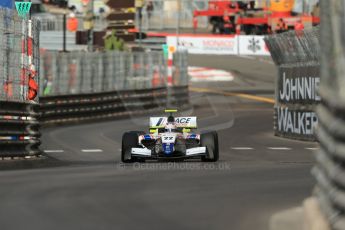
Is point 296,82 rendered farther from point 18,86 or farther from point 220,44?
point 220,44

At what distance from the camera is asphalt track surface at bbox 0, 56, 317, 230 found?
912 cm

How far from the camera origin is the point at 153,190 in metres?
11.9

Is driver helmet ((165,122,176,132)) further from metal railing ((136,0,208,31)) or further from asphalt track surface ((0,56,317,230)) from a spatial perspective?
metal railing ((136,0,208,31))

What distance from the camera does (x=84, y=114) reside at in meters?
32.6

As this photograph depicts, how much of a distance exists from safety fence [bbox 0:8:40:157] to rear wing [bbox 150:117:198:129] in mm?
2121

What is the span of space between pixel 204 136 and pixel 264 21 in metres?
46.6

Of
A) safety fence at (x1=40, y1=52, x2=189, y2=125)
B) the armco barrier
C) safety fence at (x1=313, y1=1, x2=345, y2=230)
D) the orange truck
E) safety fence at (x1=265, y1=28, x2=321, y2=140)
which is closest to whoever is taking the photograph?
safety fence at (x1=313, y1=1, x2=345, y2=230)

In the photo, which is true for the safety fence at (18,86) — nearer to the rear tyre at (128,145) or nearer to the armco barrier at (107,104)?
the rear tyre at (128,145)

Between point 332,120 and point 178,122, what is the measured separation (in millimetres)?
11079

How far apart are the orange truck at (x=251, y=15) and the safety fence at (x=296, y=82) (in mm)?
31961

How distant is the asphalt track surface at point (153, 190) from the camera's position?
9.12 metres

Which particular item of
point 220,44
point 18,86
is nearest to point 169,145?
point 18,86

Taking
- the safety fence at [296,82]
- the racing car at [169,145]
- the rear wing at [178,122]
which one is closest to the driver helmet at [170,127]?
the racing car at [169,145]

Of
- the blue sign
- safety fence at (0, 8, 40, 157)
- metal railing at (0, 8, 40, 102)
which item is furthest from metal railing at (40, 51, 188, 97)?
metal railing at (0, 8, 40, 102)
